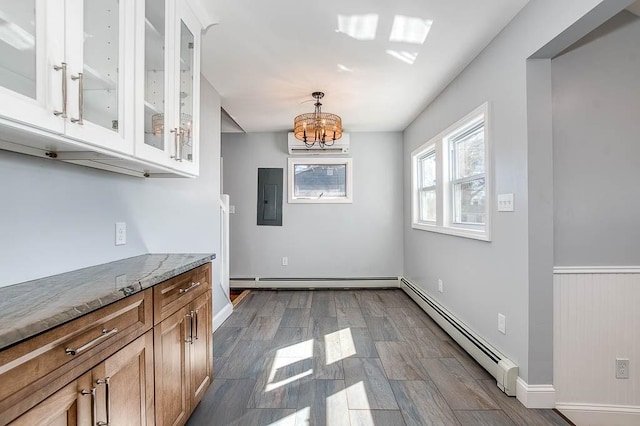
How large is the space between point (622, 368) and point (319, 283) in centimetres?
348

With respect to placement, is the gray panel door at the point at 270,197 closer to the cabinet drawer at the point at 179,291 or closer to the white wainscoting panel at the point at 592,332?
the cabinet drawer at the point at 179,291

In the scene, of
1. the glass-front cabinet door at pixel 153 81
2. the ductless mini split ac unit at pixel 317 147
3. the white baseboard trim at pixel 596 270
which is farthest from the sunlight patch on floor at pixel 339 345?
the ductless mini split ac unit at pixel 317 147

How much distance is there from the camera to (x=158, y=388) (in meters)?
1.36

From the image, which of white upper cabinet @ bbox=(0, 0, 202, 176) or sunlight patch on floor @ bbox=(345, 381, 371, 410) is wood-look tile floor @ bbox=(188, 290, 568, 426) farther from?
white upper cabinet @ bbox=(0, 0, 202, 176)

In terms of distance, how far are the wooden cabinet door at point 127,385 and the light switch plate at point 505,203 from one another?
7.30 feet

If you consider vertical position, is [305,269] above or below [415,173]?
below

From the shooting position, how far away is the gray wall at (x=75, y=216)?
3.88 ft

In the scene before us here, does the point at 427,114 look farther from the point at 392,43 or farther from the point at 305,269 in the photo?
the point at 305,269

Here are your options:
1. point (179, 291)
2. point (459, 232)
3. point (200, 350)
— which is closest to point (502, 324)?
point (459, 232)

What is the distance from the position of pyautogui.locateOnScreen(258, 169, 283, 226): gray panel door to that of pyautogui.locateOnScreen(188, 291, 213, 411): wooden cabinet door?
2.97m

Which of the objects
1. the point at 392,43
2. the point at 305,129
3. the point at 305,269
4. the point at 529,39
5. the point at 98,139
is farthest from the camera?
the point at 305,269

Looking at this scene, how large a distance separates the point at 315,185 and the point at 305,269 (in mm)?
1361

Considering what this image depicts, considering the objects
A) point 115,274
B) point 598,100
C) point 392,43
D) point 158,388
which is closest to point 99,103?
point 115,274

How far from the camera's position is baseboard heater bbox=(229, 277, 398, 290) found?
4.83 meters
